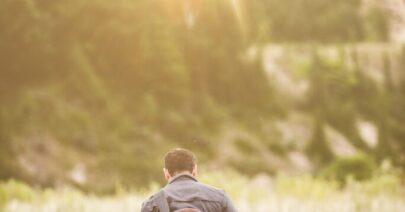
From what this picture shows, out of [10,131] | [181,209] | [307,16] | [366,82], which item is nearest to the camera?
[181,209]

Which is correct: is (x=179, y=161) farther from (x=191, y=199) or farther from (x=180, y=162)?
(x=191, y=199)

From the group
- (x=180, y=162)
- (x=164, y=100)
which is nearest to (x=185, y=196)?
(x=180, y=162)

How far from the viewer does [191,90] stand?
33.4 meters

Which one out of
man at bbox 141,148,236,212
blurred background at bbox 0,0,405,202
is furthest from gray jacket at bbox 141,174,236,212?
blurred background at bbox 0,0,405,202

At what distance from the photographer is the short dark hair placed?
4.75m

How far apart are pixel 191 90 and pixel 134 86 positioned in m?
3.00

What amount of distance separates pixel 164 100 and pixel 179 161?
27002mm

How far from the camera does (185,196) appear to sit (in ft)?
15.4

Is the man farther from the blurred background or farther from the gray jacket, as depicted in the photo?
the blurred background

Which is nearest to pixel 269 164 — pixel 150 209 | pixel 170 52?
pixel 170 52

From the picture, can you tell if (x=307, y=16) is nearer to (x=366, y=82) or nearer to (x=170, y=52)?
(x=366, y=82)

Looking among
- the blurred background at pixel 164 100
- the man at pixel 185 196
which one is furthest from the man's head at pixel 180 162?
the blurred background at pixel 164 100

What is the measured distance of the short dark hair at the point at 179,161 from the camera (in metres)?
4.75

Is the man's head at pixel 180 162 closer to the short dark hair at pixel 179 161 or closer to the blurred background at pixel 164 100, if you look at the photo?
the short dark hair at pixel 179 161
